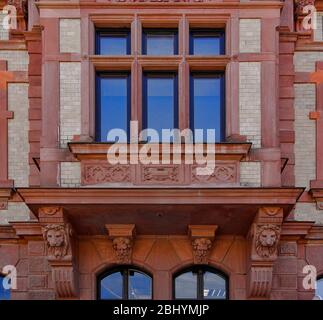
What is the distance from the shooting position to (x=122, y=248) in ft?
76.2

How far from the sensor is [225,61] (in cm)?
2316

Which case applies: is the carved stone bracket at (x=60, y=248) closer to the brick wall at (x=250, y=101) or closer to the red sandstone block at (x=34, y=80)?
the red sandstone block at (x=34, y=80)

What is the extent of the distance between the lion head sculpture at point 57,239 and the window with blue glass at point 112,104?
1.80 m

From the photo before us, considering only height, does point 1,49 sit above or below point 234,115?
above

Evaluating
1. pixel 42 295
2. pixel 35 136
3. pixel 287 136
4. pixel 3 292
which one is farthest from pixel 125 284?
pixel 287 136

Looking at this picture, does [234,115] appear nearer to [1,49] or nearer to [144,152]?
[144,152]

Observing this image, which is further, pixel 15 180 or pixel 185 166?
pixel 15 180

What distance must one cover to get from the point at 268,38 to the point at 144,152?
10.3ft

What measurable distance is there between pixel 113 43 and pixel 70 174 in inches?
112

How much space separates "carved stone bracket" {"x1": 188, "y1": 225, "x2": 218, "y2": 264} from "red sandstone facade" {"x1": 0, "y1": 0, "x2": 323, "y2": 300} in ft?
0.08

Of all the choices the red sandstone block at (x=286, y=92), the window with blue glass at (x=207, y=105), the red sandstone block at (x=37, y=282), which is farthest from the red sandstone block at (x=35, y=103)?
the red sandstone block at (x=286, y=92)

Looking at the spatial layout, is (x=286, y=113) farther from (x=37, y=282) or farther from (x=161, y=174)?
(x=37, y=282)
